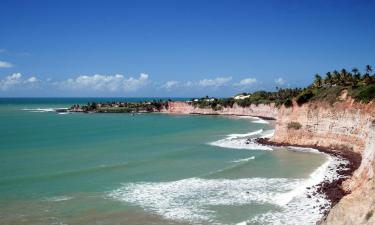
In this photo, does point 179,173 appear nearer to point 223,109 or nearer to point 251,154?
point 251,154

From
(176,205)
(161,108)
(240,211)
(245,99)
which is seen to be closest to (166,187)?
(176,205)

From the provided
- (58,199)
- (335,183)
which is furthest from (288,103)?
(58,199)

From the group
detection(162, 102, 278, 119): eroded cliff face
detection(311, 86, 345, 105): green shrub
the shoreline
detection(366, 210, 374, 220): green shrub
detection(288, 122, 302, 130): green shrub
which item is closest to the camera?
detection(366, 210, 374, 220): green shrub

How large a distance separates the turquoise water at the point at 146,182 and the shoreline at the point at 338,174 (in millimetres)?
1703

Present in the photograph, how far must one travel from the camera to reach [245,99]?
117312 millimetres

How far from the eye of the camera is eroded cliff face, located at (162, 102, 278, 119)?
104500 mm

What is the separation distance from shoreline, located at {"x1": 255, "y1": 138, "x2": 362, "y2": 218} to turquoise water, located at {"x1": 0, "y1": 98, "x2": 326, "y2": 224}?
170 cm

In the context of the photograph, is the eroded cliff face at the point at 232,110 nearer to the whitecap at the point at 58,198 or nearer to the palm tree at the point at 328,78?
the palm tree at the point at 328,78

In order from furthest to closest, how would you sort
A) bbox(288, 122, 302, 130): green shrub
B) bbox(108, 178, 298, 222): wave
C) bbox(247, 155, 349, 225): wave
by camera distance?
bbox(288, 122, 302, 130): green shrub < bbox(108, 178, 298, 222): wave < bbox(247, 155, 349, 225): wave

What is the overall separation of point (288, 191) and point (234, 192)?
3105 millimetres

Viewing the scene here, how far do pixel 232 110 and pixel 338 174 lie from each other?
88.0 m

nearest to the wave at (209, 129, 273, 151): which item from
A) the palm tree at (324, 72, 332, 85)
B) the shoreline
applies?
the shoreline

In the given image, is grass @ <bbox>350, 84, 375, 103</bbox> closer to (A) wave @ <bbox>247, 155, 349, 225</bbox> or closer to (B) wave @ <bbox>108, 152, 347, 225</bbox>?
(B) wave @ <bbox>108, 152, 347, 225</bbox>

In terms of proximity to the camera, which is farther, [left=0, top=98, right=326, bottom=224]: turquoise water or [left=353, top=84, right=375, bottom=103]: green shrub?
[left=353, top=84, right=375, bottom=103]: green shrub
